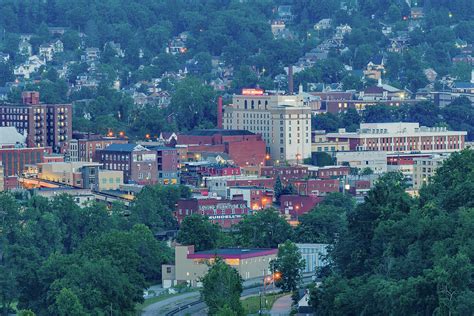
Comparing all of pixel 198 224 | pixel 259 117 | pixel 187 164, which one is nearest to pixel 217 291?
pixel 198 224

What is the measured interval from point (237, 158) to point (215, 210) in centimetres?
2043

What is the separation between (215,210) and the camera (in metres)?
90.9

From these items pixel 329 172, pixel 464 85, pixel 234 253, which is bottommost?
pixel 234 253

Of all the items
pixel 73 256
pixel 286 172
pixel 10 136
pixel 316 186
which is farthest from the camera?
pixel 10 136

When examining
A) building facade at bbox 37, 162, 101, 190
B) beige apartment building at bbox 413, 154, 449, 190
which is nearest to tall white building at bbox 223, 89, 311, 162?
beige apartment building at bbox 413, 154, 449, 190

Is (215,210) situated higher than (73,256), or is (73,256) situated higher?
(215,210)

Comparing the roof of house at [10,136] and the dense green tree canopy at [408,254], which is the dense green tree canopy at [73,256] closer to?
the dense green tree canopy at [408,254]

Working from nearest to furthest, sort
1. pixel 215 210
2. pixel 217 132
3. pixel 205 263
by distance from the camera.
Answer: pixel 205 263 → pixel 215 210 → pixel 217 132

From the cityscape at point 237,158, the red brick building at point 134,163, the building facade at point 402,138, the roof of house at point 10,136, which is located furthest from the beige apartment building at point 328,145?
the roof of house at point 10,136

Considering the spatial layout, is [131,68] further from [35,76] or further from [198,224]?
[198,224]

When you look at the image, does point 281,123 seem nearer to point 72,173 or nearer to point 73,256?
point 72,173

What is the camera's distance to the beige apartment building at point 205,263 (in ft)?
254

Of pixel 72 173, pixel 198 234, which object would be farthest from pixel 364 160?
pixel 198 234

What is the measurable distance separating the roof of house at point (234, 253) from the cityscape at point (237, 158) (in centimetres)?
8
